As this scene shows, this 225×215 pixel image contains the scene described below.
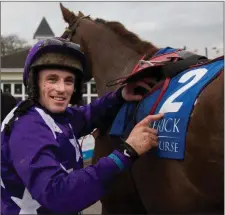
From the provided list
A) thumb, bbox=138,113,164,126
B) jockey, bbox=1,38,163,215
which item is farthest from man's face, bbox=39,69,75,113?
thumb, bbox=138,113,164,126

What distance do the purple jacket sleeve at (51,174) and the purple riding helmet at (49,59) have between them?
0.30m

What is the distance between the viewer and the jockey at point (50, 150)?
5.21 feet

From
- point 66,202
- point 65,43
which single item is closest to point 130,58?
point 65,43

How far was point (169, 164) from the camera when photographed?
6.48ft

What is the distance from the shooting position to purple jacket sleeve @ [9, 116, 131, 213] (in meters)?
1.57

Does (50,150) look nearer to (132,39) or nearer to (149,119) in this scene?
(149,119)

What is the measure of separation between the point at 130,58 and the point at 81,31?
28.9 inches

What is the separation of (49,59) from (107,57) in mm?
1373

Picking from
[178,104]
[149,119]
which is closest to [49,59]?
[149,119]

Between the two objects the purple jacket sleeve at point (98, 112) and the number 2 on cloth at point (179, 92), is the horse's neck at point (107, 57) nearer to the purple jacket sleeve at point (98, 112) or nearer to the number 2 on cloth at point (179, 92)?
the purple jacket sleeve at point (98, 112)

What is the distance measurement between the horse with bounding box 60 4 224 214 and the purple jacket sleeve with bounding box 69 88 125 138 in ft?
0.51

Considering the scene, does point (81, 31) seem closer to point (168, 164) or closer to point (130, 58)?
point (130, 58)

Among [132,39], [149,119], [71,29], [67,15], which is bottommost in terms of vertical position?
[149,119]

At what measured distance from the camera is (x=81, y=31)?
3.46 metres
